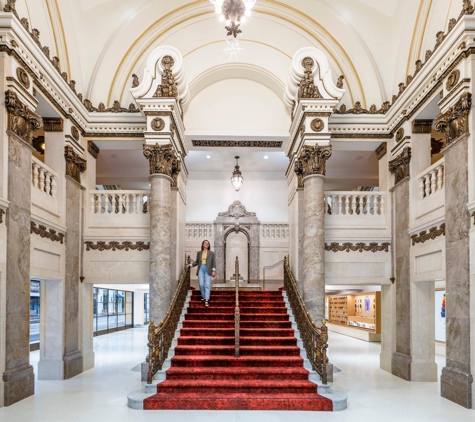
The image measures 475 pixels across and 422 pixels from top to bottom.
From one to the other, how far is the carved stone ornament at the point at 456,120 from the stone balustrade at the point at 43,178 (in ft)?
22.6

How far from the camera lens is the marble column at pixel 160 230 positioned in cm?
982

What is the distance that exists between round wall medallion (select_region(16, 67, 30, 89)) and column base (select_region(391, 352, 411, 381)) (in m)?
8.51

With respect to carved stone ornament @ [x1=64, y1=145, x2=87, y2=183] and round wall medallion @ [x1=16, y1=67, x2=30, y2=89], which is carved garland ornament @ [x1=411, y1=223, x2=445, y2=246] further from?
round wall medallion @ [x1=16, y1=67, x2=30, y2=89]

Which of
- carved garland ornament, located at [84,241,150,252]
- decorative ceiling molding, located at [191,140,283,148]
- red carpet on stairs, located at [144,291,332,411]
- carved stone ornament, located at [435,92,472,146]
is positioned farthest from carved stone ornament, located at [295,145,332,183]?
carved garland ornament, located at [84,241,150,252]

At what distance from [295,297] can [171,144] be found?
4.04 metres

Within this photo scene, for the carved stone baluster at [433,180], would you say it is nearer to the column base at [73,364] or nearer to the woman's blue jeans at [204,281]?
the woman's blue jeans at [204,281]

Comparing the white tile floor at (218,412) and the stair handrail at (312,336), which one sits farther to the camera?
the stair handrail at (312,336)

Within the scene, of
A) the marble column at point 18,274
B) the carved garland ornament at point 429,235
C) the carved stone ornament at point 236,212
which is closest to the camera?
the marble column at point 18,274

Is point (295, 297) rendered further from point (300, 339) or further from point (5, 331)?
point (5, 331)

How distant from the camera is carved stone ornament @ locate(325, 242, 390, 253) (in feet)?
36.7

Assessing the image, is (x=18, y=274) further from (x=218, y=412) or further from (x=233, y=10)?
(x=233, y=10)

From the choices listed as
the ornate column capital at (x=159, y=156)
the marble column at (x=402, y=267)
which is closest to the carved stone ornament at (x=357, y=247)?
the marble column at (x=402, y=267)

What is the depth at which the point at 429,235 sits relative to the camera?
30.0 feet

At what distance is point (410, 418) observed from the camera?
678 cm
